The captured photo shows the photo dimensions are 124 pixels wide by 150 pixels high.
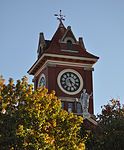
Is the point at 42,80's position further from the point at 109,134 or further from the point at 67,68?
the point at 109,134

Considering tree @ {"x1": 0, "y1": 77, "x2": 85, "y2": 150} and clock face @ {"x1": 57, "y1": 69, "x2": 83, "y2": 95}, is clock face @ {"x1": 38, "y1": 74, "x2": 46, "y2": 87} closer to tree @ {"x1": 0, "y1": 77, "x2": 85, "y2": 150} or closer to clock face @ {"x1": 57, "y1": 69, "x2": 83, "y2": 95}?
clock face @ {"x1": 57, "y1": 69, "x2": 83, "y2": 95}

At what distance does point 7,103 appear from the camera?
29.8 m

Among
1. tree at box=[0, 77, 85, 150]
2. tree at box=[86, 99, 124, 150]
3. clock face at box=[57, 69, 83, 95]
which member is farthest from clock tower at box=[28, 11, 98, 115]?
tree at box=[0, 77, 85, 150]

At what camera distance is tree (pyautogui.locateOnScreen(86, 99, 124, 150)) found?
37656 millimetres

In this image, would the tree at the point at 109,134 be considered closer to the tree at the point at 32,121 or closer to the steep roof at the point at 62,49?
the tree at the point at 32,121

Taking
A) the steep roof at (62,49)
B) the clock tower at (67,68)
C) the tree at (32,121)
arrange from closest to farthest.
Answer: the tree at (32,121) → the clock tower at (67,68) → the steep roof at (62,49)

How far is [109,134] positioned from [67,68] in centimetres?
1683

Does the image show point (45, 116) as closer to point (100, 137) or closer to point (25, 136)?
point (25, 136)

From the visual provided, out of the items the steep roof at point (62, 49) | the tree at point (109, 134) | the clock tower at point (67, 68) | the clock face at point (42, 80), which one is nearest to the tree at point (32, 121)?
the tree at point (109, 134)

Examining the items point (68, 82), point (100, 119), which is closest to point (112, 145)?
point (100, 119)

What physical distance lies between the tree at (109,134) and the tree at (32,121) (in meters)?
6.14

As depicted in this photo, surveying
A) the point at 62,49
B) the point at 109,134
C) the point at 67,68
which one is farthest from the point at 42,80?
the point at 109,134

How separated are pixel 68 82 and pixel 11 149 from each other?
25672 mm

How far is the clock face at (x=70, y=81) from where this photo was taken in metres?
53.0
